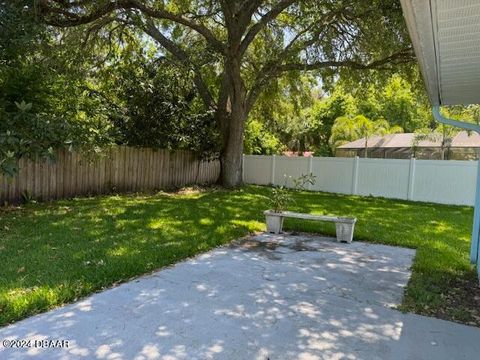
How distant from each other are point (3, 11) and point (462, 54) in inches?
249

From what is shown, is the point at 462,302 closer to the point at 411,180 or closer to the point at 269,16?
the point at 269,16

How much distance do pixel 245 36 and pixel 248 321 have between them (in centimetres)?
1033

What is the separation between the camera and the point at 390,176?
1363 centimetres

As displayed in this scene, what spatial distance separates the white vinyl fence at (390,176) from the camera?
40.4ft

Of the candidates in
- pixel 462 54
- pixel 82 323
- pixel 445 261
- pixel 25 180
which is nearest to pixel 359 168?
pixel 445 261

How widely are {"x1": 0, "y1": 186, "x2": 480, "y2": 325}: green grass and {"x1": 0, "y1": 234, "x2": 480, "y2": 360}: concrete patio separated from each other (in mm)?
253

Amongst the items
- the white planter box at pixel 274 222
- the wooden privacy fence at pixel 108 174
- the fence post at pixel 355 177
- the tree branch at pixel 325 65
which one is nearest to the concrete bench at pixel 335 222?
the white planter box at pixel 274 222

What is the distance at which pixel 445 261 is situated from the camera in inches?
223

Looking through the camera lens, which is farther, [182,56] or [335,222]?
[182,56]

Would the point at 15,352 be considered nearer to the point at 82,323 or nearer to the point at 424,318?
the point at 82,323

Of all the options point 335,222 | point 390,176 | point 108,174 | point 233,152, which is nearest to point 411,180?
point 390,176

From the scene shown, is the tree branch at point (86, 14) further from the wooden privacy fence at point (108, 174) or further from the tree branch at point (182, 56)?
the wooden privacy fence at point (108, 174)

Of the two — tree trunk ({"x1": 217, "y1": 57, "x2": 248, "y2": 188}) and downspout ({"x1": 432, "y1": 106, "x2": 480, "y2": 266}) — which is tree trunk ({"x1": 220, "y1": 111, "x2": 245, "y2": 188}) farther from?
downspout ({"x1": 432, "y1": 106, "x2": 480, "y2": 266})

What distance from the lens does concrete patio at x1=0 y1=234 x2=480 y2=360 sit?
2.97m
